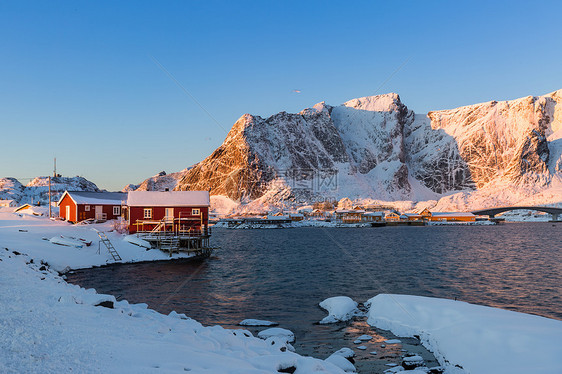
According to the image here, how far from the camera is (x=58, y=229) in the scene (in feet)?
155

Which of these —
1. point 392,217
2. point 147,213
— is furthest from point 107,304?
point 392,217

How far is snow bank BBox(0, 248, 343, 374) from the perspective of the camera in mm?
8539

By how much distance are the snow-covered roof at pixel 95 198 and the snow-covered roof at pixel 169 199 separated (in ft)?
51.6

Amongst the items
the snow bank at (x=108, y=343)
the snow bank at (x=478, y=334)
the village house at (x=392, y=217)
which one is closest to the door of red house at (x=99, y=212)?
the snow bank at (x=108, y=343)

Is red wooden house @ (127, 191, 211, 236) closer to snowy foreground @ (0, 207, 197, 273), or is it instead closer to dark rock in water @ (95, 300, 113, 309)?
snowy foreground @ (0, 207, 197, 273)

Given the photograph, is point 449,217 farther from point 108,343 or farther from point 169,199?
point 108,343

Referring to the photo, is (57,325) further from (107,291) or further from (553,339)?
(107,291)

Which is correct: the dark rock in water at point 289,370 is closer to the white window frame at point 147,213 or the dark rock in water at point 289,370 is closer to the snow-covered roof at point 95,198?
the white window frame at point 147,213

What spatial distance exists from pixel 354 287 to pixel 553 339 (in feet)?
59.8

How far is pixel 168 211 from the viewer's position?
51969 millimetres

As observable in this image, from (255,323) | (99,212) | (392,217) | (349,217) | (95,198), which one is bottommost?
(392,217)

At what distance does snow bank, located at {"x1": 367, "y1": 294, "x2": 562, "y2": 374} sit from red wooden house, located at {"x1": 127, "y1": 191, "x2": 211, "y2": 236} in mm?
35185

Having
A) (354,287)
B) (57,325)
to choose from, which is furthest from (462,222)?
(57,325)

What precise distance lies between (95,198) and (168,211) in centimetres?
2154
